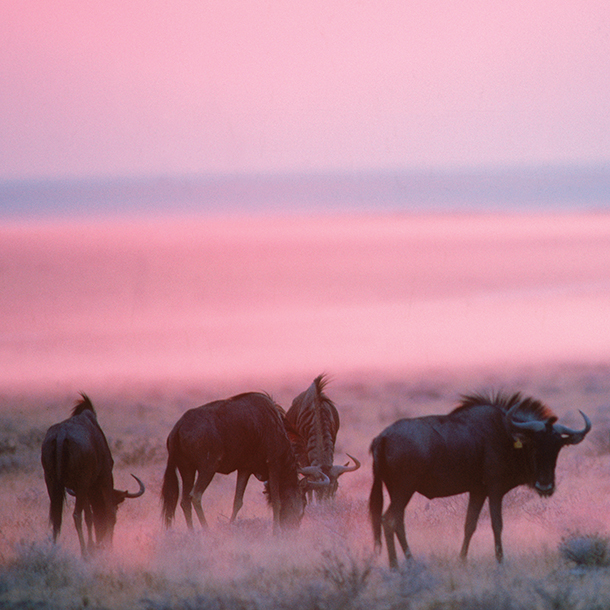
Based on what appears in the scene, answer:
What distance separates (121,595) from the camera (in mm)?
9086

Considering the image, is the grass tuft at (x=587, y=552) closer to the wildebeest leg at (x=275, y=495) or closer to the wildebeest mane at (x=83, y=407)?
the wildebeest leg at (x=275, y=495)

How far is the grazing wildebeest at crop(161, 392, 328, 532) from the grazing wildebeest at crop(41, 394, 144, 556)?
2.65ft

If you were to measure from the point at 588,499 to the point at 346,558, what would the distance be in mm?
5567

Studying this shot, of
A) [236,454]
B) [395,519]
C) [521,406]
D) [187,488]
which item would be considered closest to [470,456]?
[521,406]

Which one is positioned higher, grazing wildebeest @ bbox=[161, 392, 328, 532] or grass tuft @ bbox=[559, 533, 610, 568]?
grazing wildebeest @ bbox=[161, 392, 328, 532]

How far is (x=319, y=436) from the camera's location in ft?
46.5

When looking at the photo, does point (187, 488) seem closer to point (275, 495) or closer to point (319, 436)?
point (275, 495)

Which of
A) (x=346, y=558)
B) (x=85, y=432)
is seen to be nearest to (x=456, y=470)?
(x=346, y=558)

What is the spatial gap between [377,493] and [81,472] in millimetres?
3590

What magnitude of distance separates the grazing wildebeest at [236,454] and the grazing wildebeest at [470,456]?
106 inches

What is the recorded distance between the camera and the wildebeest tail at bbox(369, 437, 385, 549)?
995 centimetres

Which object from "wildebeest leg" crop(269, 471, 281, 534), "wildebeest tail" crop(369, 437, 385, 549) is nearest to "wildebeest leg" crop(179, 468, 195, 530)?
"wildebeest leg" crop(269, 471, 281, 534)

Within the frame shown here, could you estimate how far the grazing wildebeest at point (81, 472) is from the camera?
11094mm

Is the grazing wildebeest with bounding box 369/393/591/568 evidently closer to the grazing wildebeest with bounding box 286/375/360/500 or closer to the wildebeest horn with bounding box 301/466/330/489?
the wildebeest horn with bounding box 301/466/330/489
